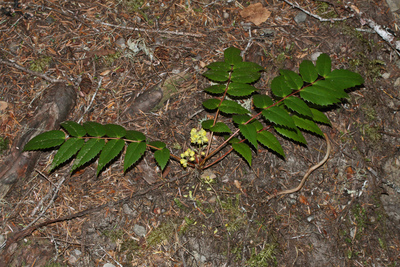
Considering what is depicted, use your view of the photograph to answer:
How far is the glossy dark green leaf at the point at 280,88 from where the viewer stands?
2.38m

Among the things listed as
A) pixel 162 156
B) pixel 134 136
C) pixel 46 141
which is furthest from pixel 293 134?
pixel 46 141

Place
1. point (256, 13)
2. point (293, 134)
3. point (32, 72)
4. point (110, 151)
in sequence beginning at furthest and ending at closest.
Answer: point (256, 13), point (32, 72), point (293, 134), point (110, 151)

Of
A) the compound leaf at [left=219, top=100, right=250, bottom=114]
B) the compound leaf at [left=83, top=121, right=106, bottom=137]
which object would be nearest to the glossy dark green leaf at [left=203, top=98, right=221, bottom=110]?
the compound leaf at [left=219, top=100, right=250, bottom=114]

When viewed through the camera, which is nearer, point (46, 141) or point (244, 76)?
point (46, 141)

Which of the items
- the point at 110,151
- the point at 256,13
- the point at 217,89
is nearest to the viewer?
the point at 110,151

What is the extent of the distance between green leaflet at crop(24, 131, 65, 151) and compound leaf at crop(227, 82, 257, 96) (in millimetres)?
1414

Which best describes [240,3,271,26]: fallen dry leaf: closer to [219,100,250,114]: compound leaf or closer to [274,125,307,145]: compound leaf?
[219,100,250,114]: compound leaf

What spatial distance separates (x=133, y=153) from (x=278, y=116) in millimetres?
1134

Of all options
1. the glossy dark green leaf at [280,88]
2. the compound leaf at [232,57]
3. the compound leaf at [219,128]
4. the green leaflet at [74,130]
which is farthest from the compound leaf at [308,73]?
the green leaflet at [74,130]

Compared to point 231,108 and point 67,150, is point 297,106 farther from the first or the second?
point 67,150

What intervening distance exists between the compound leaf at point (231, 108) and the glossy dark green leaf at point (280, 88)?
0.28 m

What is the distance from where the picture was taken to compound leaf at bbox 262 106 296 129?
→ 7.27ft

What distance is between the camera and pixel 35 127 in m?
2.72

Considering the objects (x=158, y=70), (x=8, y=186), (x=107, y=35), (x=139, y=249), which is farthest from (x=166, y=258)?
(x=107, y=35)
